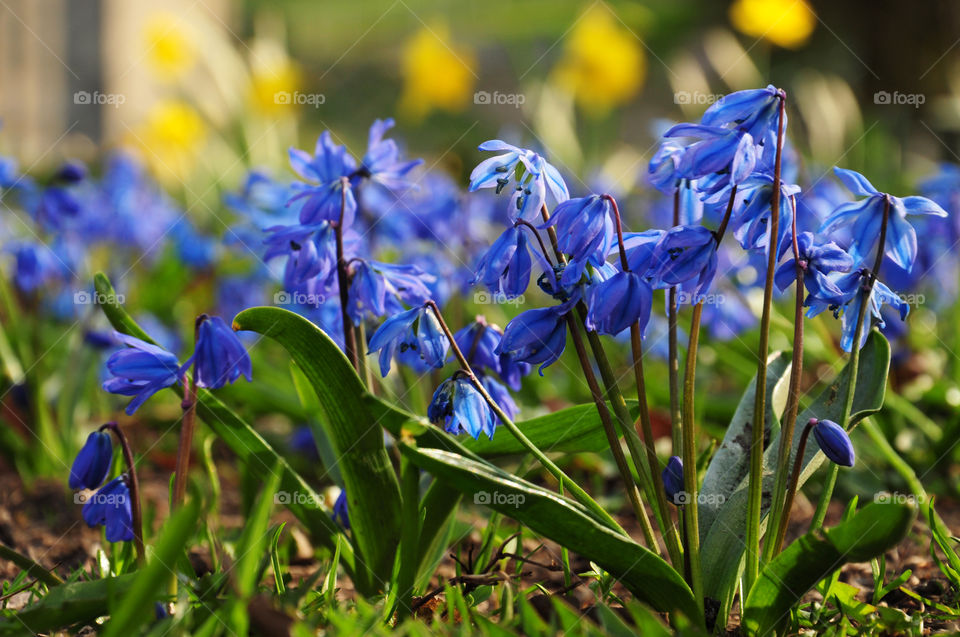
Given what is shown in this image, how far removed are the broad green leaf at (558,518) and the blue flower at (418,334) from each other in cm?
24

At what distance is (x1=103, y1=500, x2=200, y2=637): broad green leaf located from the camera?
122cm

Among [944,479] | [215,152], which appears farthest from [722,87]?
[944,479]

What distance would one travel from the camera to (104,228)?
4.21 m

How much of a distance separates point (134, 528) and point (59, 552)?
77cm

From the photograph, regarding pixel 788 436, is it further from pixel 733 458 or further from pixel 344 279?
pixel 344 279

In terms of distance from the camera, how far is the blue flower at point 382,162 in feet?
6.49

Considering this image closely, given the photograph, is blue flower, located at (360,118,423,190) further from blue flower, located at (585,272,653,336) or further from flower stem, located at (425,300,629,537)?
blue flower, located at (585,272,653,336)

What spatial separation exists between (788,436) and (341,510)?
3.06 ft

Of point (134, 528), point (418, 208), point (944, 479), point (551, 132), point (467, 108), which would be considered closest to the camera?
point (134, 528)

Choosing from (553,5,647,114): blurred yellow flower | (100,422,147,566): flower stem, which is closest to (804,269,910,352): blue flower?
(100,422,147,566): flower stem

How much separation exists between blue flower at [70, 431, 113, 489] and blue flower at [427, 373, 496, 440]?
2.09 feet

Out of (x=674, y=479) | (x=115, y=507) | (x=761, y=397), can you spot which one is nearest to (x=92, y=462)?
(x=115, y=507)

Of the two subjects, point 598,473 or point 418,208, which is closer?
point 598,473

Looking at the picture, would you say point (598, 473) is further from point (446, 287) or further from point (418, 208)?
point (418, 208)
